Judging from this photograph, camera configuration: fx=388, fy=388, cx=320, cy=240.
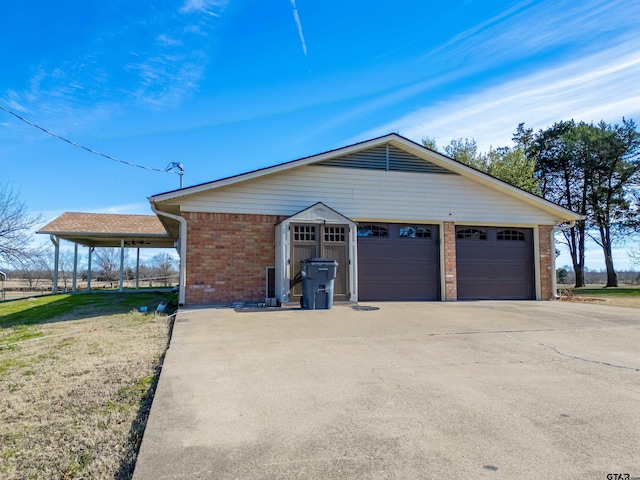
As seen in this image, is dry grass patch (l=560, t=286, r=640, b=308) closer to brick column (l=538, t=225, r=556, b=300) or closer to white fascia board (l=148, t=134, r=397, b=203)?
brick column (l=538, t=225, r=556, b=300)

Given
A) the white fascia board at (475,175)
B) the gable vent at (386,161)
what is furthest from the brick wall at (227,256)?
the white fascia board at (475,175)

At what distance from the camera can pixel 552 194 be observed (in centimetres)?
2955

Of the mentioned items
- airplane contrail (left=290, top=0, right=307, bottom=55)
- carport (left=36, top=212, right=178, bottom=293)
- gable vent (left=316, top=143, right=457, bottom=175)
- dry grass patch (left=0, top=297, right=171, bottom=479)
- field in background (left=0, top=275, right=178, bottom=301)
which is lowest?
field in background (left=0, top=275, right=178, bottom=301)

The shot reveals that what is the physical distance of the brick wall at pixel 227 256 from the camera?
34.0ft

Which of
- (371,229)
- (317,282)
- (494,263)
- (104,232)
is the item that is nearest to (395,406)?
(317,282)

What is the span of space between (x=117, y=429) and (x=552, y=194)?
109 ft

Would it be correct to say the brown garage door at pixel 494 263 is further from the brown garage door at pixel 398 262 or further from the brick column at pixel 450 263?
the brown garage door at pixel 398 262

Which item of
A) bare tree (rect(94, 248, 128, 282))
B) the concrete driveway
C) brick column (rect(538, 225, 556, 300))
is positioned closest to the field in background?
bare tree (rect(94, 248, 128, 282))

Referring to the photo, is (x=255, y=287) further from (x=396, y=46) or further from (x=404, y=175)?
(x=396, y=46)

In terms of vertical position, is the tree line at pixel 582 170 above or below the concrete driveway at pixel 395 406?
above

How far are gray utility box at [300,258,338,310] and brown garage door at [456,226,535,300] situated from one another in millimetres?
5046

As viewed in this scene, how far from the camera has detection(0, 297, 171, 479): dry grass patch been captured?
244 centimetres

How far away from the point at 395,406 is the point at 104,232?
1723 centimetres

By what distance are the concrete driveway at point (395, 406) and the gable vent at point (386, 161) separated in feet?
21.4
